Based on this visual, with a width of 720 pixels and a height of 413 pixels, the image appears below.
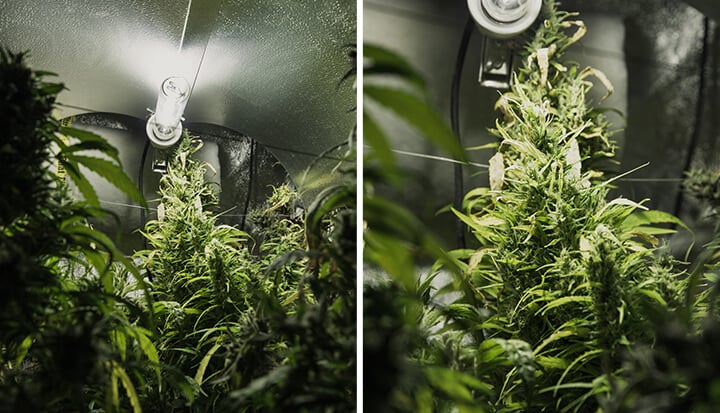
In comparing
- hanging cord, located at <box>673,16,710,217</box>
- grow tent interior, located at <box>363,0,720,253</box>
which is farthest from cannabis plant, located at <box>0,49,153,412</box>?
hanging cord, located at <box>673,16,710,217</box>

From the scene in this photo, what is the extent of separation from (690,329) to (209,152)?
87 centimetres

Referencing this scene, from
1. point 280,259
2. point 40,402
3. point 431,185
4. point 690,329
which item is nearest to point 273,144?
point 280,259

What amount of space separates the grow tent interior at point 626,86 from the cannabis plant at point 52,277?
55 cm

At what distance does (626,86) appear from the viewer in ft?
3.03

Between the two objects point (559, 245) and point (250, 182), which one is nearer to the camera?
point (559, 245)

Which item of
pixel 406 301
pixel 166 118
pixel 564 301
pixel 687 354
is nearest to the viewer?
pixel 687 354

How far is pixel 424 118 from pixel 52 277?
691mm

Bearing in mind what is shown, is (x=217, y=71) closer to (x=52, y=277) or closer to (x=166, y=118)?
(x=166, y=118)

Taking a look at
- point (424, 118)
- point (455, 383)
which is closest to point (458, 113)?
point (424, 118)

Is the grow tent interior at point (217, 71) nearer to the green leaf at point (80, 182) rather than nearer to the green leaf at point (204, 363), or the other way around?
the green leaf at point (80, 182)

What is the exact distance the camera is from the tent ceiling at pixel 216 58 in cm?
105

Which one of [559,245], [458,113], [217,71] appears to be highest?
[217,71]

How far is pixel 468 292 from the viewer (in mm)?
Result: 979

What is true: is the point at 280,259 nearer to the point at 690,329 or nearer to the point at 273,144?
the point at 273,144
